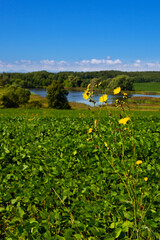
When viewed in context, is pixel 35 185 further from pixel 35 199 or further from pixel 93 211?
pixel 93 211

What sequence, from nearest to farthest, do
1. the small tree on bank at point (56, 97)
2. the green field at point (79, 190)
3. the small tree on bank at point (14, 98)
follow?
the green field at point (79, 190) < the small tree on bank at point (14, 98) < the small tree on bank at point (56, 97)

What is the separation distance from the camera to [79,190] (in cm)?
342

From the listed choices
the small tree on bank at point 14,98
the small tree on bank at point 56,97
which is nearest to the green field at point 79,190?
the small tree on bank at point 56,97

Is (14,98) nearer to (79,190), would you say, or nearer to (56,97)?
(56,97)

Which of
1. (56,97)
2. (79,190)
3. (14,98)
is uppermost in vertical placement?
(56,97)

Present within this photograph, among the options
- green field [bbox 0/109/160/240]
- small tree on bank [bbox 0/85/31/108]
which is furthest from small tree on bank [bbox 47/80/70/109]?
green field [bbox 0/109/160/240]

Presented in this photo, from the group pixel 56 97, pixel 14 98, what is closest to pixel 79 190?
pixel 56 97

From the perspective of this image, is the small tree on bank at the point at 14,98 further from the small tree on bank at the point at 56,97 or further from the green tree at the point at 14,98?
the small tree on bank at the point at 56,97

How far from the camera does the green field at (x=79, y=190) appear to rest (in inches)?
90.5

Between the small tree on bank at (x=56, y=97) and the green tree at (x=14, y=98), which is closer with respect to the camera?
the green tree at (x=14, y=98)

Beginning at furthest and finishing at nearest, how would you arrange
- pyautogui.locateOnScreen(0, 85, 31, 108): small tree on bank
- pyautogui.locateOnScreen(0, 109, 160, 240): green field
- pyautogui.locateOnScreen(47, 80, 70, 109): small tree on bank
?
pyautogui.locateOnScreen(47, 80, 70, 109): small tree on bank, pyautogui.locateOnScreen(0, 85, 31, 108): small tree on bank, pyautogui.locateOnScreen(0, 109, 160, 240): green field

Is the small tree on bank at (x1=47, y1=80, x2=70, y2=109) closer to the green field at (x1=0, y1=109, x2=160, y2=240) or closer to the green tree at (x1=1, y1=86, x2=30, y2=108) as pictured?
the green tree at (x1=1, y1=86, x2=30, y2=108)

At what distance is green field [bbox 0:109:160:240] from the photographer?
230 centimetres

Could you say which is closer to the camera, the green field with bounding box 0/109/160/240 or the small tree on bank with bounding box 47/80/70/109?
the green field with bounding box 0/109/160/240
